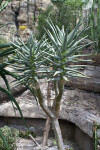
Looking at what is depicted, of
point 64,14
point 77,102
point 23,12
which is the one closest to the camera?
point 77,102

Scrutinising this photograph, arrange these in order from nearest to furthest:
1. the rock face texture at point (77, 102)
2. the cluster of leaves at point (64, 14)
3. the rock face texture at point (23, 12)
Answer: the rock face texture at point (77, 102) → the cluster of leaves at point (64, 14) → the rock face texture at point (23, 12)

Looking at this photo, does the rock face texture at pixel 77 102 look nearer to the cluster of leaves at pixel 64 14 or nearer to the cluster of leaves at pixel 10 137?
the cluster of leaves at pixel 10 137

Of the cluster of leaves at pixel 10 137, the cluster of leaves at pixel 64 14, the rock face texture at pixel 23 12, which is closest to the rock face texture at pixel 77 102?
the cluster of leaves at pixel 10 137

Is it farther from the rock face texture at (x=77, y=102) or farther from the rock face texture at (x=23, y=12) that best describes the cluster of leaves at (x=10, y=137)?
the rock face texture at (x=23, y=12)

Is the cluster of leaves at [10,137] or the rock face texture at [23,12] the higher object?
the rock face texture at [23,12]

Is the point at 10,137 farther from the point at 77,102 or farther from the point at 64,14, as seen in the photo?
the point at 64,14

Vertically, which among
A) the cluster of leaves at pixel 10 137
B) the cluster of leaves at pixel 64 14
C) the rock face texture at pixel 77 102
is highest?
the cluster of leaves at pixel 64 14

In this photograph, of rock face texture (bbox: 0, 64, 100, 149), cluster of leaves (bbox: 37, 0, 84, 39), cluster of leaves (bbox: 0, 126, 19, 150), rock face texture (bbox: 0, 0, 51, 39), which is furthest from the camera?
rock face texture (bbox: 0, 0, 51, 39)

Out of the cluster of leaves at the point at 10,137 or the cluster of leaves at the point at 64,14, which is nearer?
the cluster of leaves at the point at 10,137

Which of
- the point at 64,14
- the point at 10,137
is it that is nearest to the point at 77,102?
the point at 10,137

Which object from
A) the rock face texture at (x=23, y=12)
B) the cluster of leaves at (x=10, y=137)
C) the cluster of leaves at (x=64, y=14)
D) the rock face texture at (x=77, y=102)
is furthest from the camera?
the rock face texture at (x=23, y=12)

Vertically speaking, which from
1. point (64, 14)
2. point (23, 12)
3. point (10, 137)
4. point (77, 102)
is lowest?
point (10, 137)

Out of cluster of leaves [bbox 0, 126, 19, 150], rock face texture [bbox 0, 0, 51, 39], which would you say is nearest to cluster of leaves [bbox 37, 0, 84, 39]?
rock face texture [bbox 0, 0, 51, 39]

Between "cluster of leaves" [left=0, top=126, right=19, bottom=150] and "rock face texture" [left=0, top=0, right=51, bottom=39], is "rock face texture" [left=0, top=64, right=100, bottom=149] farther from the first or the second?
"rock face texture" [left=0, top=0, right=51, bottom=39]
